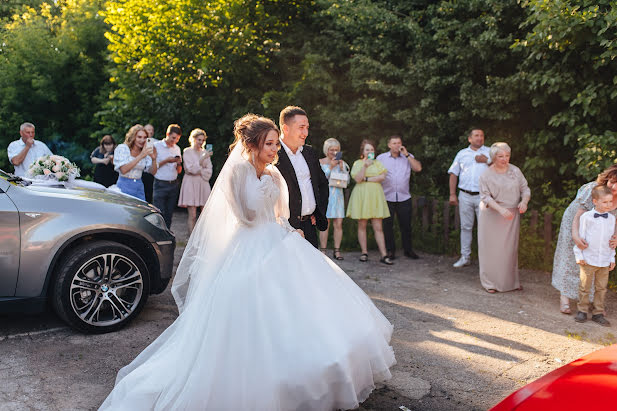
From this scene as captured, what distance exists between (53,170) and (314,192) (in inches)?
Result: 131

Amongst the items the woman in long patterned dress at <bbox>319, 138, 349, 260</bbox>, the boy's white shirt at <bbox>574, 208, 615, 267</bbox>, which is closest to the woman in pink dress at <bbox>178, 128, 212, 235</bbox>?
the woman in long patterned dress at <bbox>319, 138, 349, 260</bbox>

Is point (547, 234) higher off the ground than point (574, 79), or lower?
lower

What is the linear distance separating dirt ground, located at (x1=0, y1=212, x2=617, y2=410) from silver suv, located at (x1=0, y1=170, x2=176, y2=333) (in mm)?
302

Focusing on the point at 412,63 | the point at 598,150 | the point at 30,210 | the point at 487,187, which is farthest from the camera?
the point at 412,63

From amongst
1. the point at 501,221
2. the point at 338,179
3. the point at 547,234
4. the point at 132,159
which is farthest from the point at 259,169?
the point at 547,234

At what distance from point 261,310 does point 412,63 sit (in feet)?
32.3

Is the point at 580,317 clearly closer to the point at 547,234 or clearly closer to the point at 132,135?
the point at 547,234

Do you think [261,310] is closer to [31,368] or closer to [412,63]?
[31,368]

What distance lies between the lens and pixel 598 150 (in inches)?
336

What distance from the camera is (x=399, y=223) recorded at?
33.0 feet

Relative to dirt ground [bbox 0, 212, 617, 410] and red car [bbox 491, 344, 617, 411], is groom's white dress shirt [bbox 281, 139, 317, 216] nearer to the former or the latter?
dirt ground [bbox 0, 212, 617, 410]

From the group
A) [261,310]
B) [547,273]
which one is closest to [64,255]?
[261,310]

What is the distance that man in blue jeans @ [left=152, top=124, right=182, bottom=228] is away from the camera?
10.3 m

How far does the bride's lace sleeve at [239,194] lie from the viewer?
434 centimetres
